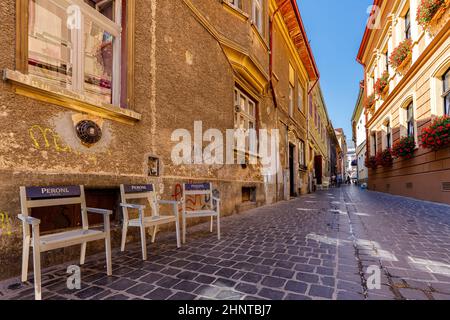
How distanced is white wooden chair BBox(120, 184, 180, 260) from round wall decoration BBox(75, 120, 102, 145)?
2.25ft

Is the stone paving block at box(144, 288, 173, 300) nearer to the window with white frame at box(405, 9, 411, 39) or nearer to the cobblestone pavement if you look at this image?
the cobblestone pavement

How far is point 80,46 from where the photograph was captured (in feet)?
10.6

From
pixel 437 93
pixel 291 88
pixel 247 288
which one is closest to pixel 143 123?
pixel 247 288

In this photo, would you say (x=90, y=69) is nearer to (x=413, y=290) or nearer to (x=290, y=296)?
(x=290, y=296)

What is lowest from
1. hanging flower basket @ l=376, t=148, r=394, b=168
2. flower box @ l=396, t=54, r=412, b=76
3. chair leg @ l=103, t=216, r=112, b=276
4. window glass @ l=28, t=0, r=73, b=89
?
chair leg @ l=103, t=216, r=112, b=276

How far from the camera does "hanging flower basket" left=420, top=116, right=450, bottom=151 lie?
654cm

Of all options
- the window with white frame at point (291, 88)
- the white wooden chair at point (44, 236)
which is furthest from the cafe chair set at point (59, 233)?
the window with white frame at point (291, 88)

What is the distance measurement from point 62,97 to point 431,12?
32.4 ft

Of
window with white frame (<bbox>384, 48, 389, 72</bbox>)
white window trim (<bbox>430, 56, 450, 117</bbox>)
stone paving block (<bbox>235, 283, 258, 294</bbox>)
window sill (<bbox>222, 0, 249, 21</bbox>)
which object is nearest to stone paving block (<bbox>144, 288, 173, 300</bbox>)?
stone paving block (<bbox>235, 283, 258, 294</bbox>)

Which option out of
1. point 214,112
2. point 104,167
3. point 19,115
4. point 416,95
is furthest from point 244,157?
point 416,95

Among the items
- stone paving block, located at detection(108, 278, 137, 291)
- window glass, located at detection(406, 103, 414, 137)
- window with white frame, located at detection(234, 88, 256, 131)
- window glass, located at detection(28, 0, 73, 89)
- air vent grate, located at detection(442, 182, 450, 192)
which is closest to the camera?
stone paving block, located at detection(108, 278, 137, 291)

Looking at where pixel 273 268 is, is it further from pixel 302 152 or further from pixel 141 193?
pixel 302 152

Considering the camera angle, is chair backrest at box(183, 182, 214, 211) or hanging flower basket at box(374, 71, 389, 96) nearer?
chair backrest at box(183, 182, 214, 211)

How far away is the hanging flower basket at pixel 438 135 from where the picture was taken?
257 inches
